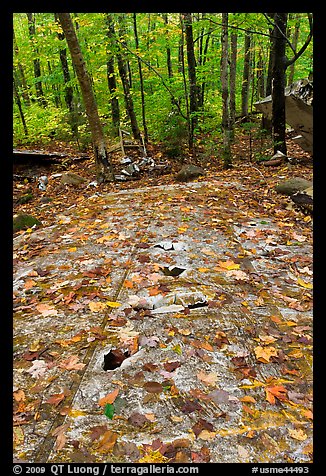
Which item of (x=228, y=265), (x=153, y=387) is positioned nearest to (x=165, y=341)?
(x=153, y=387)

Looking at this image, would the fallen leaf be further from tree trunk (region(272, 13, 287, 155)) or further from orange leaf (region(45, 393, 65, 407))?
tree trunk (region(272, 13, 287, 155))

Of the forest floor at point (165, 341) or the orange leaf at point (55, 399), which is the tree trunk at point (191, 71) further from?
the orange leaf at point (55, 399)

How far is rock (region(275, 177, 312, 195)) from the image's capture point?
552cm

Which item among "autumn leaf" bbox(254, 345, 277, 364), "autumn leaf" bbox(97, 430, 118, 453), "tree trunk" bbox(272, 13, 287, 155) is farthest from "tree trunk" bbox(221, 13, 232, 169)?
"autumn leaf" bbox(97, 430, 118, 453)

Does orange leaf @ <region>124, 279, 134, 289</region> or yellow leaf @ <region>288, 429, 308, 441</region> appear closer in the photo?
yellow leaf @ <region>288, 429, 308, 441</region>

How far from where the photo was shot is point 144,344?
7.88 feet

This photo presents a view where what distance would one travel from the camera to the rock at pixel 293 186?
5.52 m

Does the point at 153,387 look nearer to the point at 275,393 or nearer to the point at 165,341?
the point at 165,341

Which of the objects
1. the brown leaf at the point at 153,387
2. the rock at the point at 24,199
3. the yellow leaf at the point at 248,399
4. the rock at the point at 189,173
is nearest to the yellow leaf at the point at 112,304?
the brown leaf at the point at 153,387

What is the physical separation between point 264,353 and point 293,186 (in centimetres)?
405

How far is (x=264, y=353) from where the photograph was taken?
7.55ft

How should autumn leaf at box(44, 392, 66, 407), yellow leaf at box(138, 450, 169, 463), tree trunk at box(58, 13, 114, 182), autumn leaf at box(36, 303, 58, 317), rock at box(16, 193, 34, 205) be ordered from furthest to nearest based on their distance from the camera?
rock at box(16, 193, 34, 205) < tree trunk at box(58, 13, 114, 182) < autumn leaf at box(36, 303, 58, 317) < autumn leaf at box(44, 392, 66, 407) < yellow leaf at box(138, 450, 169, 463)
